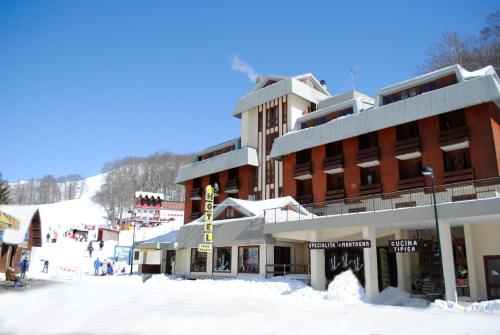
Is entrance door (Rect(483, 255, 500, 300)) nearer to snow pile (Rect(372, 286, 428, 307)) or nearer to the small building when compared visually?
snow pile (Rect(372, 286, 428, 307))

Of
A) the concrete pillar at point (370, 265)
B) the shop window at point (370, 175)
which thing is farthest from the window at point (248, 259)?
the shop window at point (370, 175)

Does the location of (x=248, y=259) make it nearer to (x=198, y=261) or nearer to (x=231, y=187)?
(x=198, y=261)

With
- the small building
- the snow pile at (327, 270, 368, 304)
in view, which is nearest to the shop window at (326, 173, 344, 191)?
the snow pile at (327, 270, 368, 304)

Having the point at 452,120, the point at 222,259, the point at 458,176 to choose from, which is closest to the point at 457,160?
the point at 458,176

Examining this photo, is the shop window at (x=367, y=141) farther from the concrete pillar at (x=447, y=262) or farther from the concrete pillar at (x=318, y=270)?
the concrete pillar at (x=447, y=262)

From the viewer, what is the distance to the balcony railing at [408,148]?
92.5 feet

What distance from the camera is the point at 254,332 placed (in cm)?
1192

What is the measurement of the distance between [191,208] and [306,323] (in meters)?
35.0

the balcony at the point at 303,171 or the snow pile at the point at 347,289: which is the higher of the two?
the balcony at the point at 303,171

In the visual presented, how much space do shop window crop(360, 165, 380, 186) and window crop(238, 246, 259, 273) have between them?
31.6 ft

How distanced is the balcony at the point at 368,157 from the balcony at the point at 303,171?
470cm

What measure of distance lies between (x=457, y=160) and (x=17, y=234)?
3439 cm

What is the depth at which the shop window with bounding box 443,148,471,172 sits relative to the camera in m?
26.4

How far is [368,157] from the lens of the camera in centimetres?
3052
